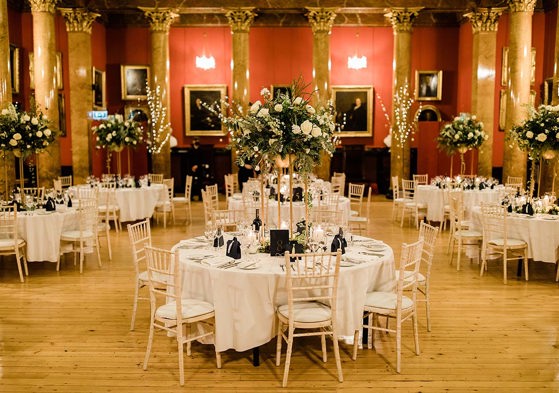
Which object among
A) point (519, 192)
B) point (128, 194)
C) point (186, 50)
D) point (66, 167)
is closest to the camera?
point (519, 192)

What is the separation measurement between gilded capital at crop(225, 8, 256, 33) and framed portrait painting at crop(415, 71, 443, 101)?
5.60 meters

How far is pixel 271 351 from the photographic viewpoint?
17.2 feet

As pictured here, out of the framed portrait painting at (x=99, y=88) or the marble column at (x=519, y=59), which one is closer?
the marble column at (x=519, y=59)

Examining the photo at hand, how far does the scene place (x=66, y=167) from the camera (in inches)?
A: 665

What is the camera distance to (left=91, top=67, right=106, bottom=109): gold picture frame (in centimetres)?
1711

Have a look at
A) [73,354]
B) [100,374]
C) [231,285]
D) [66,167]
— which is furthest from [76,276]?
[66,167]

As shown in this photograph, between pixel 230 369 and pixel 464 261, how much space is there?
5.15 m

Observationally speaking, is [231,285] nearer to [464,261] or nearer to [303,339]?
[303,339]

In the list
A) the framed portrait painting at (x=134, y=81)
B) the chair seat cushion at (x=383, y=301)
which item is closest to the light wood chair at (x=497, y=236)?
the chair seat cushion at (x=383, y=301)

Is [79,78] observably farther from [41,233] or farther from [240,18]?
[41,233]

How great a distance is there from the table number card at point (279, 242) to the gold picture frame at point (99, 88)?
12.9 meters

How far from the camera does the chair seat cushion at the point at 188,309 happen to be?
4723mm

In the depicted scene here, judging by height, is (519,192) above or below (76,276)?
above

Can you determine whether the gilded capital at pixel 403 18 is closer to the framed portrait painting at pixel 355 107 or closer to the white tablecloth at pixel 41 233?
the framed portrait painting at pixel 355 107
